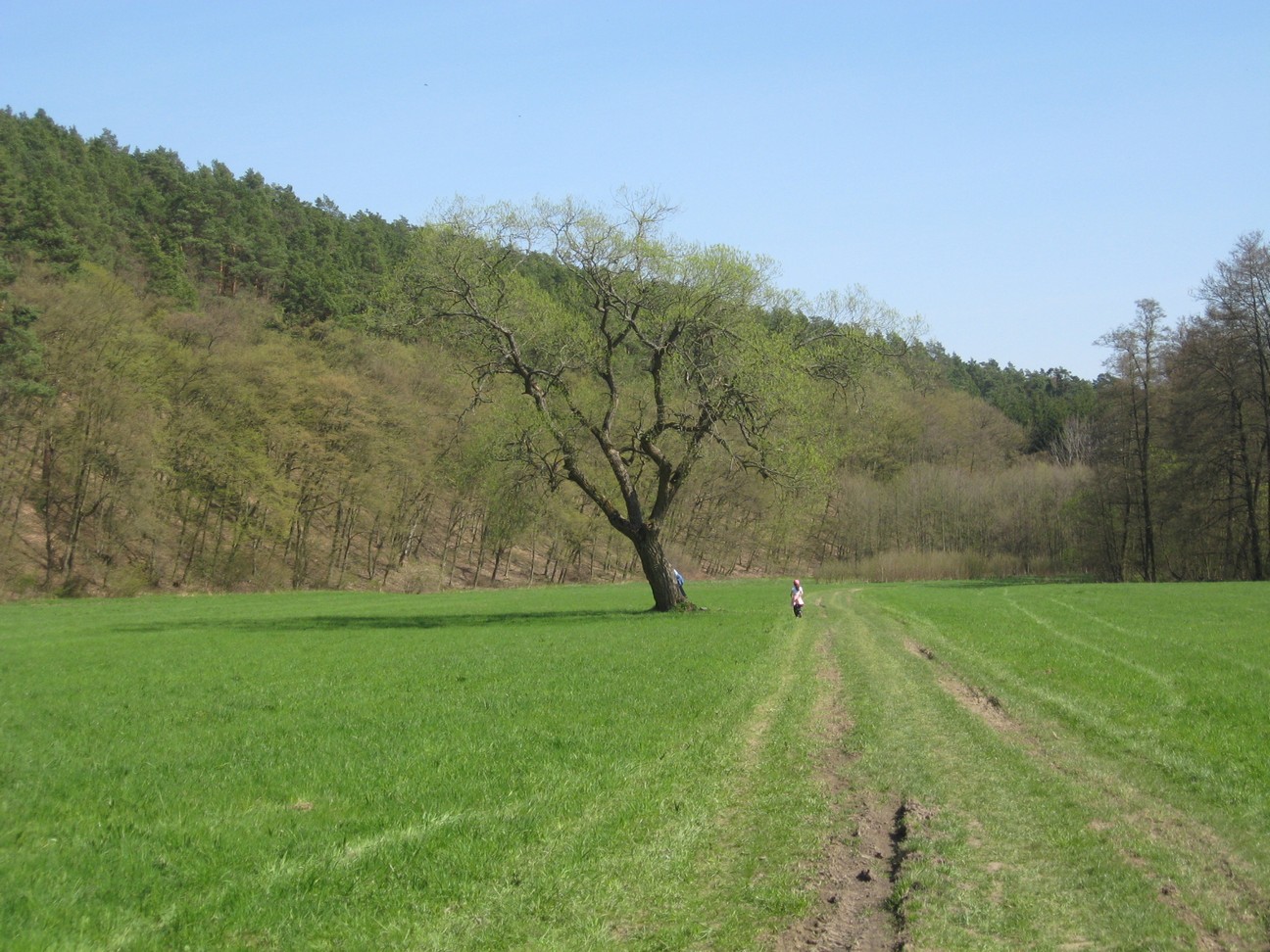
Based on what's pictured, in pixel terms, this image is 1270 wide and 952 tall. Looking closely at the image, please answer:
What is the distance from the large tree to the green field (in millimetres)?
12906

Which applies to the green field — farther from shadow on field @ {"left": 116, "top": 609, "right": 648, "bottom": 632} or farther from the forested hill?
the forested hill

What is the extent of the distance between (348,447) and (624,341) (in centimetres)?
3387

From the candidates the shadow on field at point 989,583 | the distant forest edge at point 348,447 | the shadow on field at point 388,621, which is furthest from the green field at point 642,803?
the shadow on field at point 989,583

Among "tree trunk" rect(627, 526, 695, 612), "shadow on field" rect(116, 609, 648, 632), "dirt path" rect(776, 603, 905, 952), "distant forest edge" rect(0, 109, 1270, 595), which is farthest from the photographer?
"distant forest edge" rect(0, 109, 1270, 595)

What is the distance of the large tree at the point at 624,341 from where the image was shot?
31.0 meters

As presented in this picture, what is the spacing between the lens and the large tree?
3103cm

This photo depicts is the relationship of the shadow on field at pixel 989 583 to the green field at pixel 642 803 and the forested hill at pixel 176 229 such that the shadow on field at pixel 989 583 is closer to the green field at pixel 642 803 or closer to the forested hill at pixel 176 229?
the forested hill at pixel 176 229

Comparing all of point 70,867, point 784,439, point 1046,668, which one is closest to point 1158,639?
point 1046,668

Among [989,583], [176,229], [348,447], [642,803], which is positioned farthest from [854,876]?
[176,229]

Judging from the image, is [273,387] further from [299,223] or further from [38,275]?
[299,223]

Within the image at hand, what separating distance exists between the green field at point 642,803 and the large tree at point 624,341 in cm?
1291

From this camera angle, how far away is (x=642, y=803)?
28.9 ft

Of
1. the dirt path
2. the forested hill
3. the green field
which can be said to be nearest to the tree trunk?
the green field

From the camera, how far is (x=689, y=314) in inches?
1237
